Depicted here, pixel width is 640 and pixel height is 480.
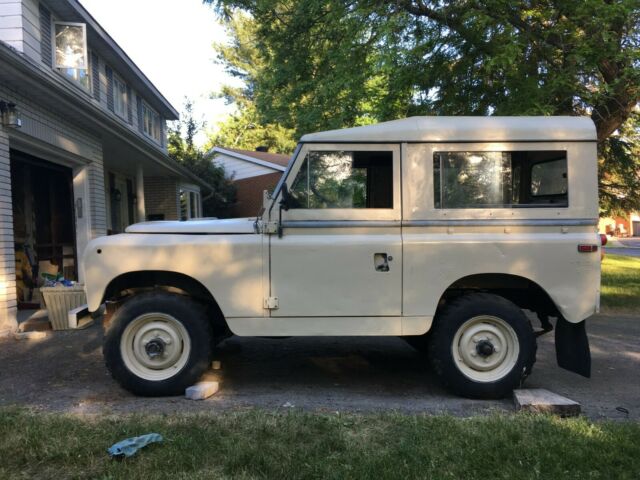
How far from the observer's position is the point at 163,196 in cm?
1842

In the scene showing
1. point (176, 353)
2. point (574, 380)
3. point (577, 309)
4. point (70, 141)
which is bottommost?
point (574, 380)

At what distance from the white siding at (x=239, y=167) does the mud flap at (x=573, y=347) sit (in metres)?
22.0

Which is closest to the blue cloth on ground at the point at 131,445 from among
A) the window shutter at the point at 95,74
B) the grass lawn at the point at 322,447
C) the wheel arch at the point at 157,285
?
the grass lawn at the point at 322,447

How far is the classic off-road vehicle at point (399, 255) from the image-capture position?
438 cm

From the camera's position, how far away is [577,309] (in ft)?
14.4

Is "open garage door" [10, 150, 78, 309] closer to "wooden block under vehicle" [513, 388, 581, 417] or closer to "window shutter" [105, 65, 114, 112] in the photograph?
"window shutter" [105, 65, 114, 112]

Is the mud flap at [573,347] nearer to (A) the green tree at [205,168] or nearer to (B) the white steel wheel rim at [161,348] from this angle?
(B) the white steel wheel rim at [161,348]

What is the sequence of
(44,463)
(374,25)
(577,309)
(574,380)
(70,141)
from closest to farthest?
(44,463) → (577,309) → (574,380) → (374,25) → (70,141)

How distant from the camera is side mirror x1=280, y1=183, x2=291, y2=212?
4434mm

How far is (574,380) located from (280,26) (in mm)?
9491

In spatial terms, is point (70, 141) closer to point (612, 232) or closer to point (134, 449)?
point (134, 449)

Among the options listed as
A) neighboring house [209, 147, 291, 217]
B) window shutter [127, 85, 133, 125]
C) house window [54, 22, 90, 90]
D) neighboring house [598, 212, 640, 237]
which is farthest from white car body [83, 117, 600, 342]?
neighboring house [598, 212, 640, 237]

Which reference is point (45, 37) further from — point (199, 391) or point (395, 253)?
point (395, 253)

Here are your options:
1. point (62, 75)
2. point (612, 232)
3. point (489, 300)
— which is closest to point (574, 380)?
point (489, 300)
